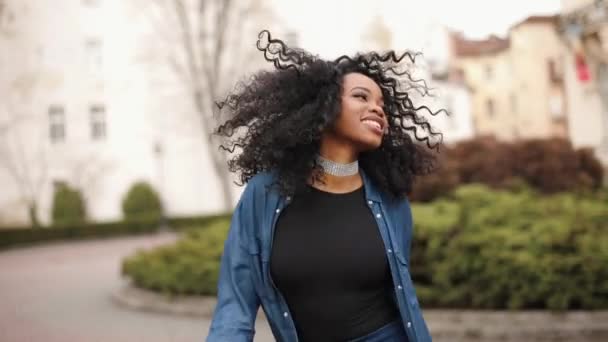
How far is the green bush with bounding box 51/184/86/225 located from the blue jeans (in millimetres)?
26278

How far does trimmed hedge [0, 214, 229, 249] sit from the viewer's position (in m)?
24.6

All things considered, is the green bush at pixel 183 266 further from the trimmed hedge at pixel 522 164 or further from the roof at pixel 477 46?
the roof at pixel 477 46

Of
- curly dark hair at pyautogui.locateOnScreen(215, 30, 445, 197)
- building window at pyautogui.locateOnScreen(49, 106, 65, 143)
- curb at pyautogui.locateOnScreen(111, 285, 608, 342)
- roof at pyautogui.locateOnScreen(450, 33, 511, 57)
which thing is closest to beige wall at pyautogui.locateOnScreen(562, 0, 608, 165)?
curb at pyautogui.locateOnScreen(111, 285, 608, 342)

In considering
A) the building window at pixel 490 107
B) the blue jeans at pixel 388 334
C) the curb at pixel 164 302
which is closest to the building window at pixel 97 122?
the curb at pixel 164 302

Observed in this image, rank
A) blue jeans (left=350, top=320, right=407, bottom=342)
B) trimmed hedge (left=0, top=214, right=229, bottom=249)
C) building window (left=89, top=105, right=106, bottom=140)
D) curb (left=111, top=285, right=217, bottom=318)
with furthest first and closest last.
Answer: building window (left=89, top=105, right=106, bottom=140) < trimmed hedge (left=0, top=214, right=229, bottom=249) < curb (left=111, top=285, right=217, bottom=318) < blue jeans (left=350, top=320, right=407, bottom=342)

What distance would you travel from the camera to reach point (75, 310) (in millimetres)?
9016

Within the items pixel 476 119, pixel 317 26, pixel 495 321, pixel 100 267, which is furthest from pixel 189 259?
pixel 476 119

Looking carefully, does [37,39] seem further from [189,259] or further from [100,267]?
[189,259]

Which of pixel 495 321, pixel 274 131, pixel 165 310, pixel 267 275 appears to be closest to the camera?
pixel 267 275

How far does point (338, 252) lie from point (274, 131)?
1.83 feet

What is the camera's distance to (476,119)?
174 feet

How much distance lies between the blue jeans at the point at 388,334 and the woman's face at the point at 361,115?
68cm

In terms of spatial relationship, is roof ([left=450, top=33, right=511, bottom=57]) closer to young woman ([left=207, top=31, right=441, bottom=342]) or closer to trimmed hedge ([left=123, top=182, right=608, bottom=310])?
trimmed hedge ([left=123, top=182, right=608, bottom=310])

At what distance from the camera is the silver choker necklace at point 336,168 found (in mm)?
2490
